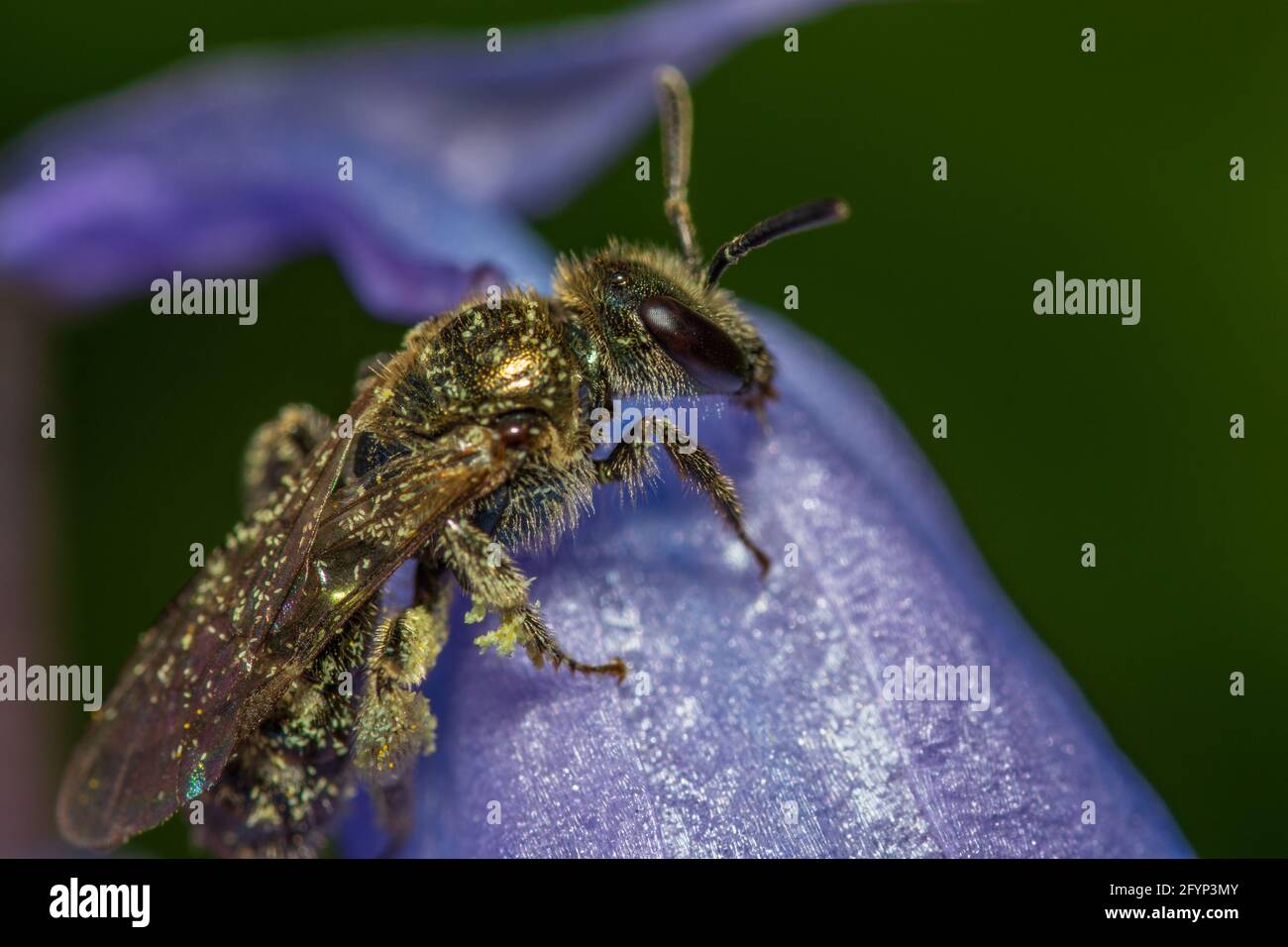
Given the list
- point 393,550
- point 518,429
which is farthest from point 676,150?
point 393,550

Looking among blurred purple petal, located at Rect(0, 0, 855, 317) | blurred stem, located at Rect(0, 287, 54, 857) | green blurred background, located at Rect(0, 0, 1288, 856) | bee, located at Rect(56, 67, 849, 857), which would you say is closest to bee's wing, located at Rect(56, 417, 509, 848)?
bee, located at Rect(56, 67, 849, 857)

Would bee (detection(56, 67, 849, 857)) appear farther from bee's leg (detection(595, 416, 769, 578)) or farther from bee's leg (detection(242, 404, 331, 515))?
bee's leg (detection(242, 404, 331, 515))

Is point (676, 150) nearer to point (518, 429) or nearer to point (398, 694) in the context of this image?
point (518, 429)

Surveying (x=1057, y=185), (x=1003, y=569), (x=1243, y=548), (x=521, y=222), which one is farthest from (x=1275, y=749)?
(x=521, y=222)

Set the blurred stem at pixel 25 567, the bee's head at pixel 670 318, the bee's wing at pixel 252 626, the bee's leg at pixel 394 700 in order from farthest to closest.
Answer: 1. the blurred stem at pixel 25 567
2. the bee's head at pixel 670 318
3. the bee's leg at pixel 394 700
4. the bee's wing at pixel 252 626

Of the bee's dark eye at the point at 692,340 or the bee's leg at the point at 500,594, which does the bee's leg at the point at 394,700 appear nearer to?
the bee's leg at the point at 500,594

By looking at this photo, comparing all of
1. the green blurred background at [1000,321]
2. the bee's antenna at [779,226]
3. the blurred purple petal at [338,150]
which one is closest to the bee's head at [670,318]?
the bee's antenna at [779,226]
